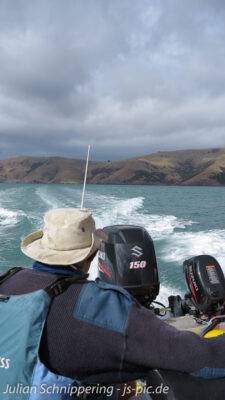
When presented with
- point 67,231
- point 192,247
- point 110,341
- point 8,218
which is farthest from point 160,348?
point 8,218

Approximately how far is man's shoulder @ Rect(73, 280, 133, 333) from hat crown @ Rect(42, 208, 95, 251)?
0.91 ft

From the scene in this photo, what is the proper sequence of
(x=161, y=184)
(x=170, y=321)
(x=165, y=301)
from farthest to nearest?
(x=161, y=184), (x=165, y=301), (x=170, y=321)

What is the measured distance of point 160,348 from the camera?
1.58m

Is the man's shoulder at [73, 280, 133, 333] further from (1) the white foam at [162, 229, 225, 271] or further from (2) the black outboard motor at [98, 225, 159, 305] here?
(1) the white foam at [162, 229, 225, 271]

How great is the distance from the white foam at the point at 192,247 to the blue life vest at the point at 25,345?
928cm

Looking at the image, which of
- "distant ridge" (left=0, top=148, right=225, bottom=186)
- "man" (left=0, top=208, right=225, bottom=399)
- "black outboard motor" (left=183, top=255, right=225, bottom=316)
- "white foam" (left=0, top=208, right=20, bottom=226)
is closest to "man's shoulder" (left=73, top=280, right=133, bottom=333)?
"man" (left=0, top=208, right=225, bottom=399)

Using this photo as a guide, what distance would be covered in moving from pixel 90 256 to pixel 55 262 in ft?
0.57

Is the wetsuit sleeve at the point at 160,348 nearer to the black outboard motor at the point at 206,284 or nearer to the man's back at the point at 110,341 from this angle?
the man's back at the point at 110,341

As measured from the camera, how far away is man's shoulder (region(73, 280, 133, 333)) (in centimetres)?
158

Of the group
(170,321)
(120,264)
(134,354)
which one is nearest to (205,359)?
(134,354)

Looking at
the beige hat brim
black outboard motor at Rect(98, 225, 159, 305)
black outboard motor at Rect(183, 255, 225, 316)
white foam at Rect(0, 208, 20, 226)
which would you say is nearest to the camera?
the beige hat brim

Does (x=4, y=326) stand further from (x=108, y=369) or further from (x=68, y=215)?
(x=68, y=215)

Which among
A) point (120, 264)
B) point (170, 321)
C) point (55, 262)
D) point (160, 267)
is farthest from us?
point (160, 267)

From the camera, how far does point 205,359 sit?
1632 mm
